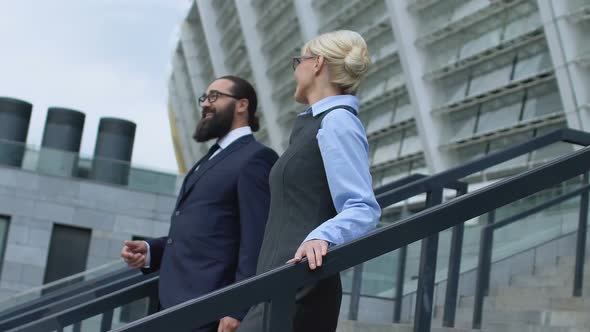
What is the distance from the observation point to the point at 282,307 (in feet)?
8.30

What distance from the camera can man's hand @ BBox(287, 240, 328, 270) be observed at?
2504 mm

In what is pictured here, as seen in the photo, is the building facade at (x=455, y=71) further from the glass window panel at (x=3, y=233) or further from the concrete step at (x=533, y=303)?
the concrete step at (x=533, y=303)

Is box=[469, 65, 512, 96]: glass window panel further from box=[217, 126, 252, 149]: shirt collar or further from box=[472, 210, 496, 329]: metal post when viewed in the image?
box=[217, 126, 252, 149]: shirt collar

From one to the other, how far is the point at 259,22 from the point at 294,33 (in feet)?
12.9

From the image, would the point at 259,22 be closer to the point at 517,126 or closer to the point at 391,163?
the point at 391,163

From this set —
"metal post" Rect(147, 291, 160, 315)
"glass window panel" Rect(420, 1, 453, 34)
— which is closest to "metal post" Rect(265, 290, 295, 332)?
"metal post" Rect(147, 291, 160, 315)

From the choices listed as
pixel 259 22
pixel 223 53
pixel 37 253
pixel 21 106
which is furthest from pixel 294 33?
→ pixel 37 253

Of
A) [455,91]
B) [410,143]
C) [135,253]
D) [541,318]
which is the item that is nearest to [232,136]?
[135,253]

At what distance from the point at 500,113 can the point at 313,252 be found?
101 ft

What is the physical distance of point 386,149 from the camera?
133 feet

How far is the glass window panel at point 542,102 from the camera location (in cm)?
2966

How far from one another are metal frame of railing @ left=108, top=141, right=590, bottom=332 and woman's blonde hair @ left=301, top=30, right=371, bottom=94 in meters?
0.58

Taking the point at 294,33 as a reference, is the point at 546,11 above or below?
below

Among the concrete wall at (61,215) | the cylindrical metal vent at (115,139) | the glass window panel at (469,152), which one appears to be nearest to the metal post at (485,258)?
the concrete wall at (61,215)
